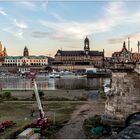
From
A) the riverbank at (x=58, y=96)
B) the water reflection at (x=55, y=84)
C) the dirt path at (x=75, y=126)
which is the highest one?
the water reflection at (x=55, y=84)

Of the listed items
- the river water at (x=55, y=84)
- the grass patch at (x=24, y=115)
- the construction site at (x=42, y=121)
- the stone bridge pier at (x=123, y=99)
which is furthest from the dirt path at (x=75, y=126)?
the river water at (x=55, y=84)

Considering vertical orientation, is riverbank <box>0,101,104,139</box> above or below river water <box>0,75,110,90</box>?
below

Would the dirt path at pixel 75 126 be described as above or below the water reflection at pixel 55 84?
below

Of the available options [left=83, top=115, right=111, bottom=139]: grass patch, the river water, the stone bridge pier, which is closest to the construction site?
[left=83, top=115, right=111, bottom=139]: grass patch

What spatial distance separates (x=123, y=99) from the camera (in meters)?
26.6

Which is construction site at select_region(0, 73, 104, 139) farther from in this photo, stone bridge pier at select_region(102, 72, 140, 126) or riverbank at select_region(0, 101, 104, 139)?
stone bridge pier at select_region(102, 72, 140, 126)

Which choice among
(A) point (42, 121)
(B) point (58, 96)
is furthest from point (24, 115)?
(B) point (58, 96)

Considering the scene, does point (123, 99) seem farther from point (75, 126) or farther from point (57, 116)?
point (57, 116)

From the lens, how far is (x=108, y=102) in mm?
27469

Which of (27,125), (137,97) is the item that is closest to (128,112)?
(137,97)

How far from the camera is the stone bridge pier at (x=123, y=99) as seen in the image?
2623 centimetres

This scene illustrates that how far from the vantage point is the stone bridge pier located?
2623cm

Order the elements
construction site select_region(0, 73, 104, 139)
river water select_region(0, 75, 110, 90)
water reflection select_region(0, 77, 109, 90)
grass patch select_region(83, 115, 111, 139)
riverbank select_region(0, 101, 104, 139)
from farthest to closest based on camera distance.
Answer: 1. water reflection select_region(0, 77, 109, 90)
2. river water select_region(0, 75, 110, 90)
3. riverbank select_region(0, 101, 104, 139)
4. construction site select_region(0, 73, 104, 139)
5. grass patch select_region(83, 115, 111, 139)

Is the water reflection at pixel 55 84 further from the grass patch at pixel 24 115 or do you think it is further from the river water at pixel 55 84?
the grass patch at pixel 24 115
